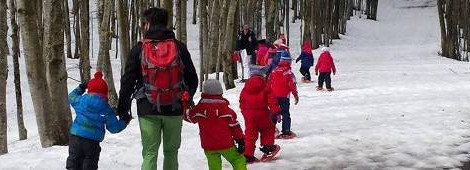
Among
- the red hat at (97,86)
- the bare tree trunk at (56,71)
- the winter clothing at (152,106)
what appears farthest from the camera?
the bare tree trunk at (56,71)

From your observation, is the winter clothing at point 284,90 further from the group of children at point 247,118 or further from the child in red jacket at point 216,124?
the child in red jacket at point 216,124

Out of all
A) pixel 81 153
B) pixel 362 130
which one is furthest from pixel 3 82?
pixel 362 130

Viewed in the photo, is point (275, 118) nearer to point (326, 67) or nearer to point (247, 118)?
point (247, 118)

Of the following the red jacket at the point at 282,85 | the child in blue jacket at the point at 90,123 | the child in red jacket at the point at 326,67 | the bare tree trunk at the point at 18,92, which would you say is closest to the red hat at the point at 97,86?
the child in blue jacket at the point at 90,123

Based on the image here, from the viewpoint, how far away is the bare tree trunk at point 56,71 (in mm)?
8156

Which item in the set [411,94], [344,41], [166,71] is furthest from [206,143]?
[344,41]

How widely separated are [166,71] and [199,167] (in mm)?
2195

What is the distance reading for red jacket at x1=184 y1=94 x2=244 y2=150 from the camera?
5996 mm

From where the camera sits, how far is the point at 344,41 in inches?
1497

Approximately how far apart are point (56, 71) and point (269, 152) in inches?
132

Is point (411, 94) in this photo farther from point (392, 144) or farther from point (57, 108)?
point (57, 108)

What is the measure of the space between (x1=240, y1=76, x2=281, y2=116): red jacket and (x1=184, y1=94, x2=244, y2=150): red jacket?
124cm

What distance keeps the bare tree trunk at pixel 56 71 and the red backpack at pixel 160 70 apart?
3511 millimetres

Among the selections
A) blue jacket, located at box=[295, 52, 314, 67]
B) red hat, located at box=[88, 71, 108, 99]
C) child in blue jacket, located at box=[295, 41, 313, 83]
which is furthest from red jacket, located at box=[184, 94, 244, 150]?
blue jacket, located at box=[295, 52, 314, 67]
